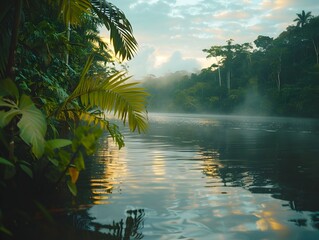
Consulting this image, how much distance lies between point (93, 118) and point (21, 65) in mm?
2301

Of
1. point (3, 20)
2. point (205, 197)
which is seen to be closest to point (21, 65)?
point (3, 20)

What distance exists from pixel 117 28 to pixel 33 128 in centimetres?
259

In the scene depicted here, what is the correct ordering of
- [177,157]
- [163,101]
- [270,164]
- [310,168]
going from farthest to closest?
1. [163,101]
2. [177,157]
3. [270,164]
4. [310,168]

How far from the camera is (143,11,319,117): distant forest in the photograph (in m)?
49.0

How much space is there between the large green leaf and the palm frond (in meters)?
2.15

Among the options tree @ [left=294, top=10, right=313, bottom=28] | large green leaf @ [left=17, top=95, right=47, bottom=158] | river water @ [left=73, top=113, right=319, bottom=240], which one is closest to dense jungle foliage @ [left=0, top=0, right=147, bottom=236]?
large green leaf @ [left=17, top=95, right=47, bottom=158]

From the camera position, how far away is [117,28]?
4.93 metres

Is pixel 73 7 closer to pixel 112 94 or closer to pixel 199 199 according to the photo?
pixel 112 94

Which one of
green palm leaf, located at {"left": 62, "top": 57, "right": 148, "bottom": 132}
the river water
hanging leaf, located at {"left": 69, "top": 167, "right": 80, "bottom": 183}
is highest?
green palm leaf, located at {"left": 62, "top": 57, "right": 148, "bottom": 132}

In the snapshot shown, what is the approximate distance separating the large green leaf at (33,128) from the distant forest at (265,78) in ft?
147

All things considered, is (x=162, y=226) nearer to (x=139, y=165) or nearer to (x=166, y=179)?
(x=166, y=179)

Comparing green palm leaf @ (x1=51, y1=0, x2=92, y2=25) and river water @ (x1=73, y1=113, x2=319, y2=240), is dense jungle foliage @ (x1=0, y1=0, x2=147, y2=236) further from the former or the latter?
river water @ (x1=73, y1=113, x2=319, y2=240)

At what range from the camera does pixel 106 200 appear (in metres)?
4.77

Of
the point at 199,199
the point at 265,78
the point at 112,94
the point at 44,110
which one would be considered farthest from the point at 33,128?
the point at 265,78
